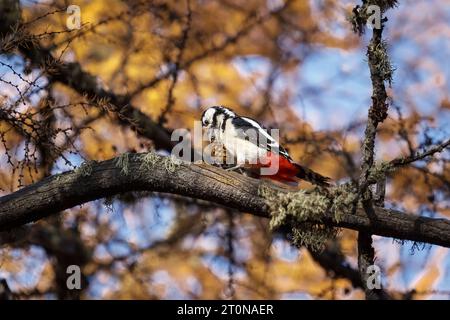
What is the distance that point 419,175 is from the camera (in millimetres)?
5660

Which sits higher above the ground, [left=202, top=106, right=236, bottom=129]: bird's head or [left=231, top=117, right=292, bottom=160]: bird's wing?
[left=202, top=106, right=236, bottom=129]: bird's head

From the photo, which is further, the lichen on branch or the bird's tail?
the bird's tail

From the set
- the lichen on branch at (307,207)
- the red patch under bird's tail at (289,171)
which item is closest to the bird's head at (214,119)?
the red patch under bird's tail at (289,171)

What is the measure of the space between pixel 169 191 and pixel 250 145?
1.16 meters

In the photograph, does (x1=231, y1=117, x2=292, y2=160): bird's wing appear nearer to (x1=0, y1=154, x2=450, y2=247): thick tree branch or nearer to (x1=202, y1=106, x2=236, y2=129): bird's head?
(x1=202, y1=106, x2=236, y2=129): bird's head

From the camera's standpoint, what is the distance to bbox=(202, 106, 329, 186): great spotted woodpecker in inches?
173

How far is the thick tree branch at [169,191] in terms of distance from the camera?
336cm

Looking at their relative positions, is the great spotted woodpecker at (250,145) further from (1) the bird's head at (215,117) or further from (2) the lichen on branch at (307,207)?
(2) the lichen on branch at (307,207)

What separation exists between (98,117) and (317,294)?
2125 mm

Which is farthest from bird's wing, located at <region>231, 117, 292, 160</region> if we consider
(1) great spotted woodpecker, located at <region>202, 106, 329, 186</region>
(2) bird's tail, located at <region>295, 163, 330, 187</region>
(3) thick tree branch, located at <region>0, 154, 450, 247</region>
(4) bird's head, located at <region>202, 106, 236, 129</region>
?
(3) thick tree branch, located at <region>0, 154, 450, 247</region>

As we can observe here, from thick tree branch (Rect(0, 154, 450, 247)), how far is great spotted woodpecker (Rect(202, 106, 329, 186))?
32.8 inches

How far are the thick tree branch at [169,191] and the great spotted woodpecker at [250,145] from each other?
2.73ft

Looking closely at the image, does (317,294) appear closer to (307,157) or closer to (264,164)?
(307,157)

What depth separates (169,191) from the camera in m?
3.61
